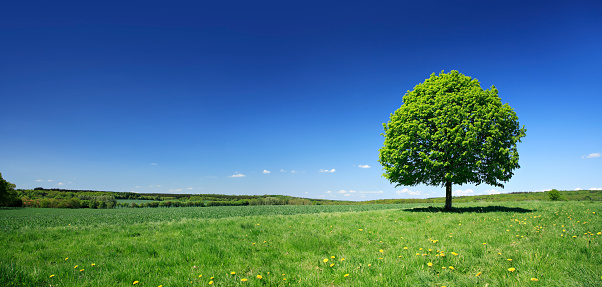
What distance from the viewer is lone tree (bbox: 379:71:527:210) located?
1706 centimetres

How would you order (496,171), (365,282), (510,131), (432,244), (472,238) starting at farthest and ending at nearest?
1. (510,131)
2. (496,171)
3. (472,238)
4. (432,244)
5. (365,282)

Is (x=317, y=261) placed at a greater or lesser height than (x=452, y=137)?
lesser

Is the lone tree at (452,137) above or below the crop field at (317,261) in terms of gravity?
above

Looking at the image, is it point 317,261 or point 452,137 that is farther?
point 452,137

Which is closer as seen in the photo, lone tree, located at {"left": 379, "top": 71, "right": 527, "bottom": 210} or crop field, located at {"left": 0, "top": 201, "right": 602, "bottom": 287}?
crop field, located at {"left": 0, "top": 201, "right": 602, "bottom": 287}

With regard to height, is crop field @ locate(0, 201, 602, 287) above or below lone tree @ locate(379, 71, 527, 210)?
below

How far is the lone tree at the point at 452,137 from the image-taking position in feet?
56.0

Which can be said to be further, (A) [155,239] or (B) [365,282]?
(A) [155,239]

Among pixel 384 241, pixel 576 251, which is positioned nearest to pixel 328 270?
pixel 384 241

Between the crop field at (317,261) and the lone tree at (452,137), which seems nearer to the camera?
the crop field at (317,261)

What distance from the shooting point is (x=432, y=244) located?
712 centimetres

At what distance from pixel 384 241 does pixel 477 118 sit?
1462 cm

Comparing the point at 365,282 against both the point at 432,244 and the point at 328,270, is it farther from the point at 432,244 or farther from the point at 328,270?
the point at 432,244

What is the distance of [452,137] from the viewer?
680 inches
